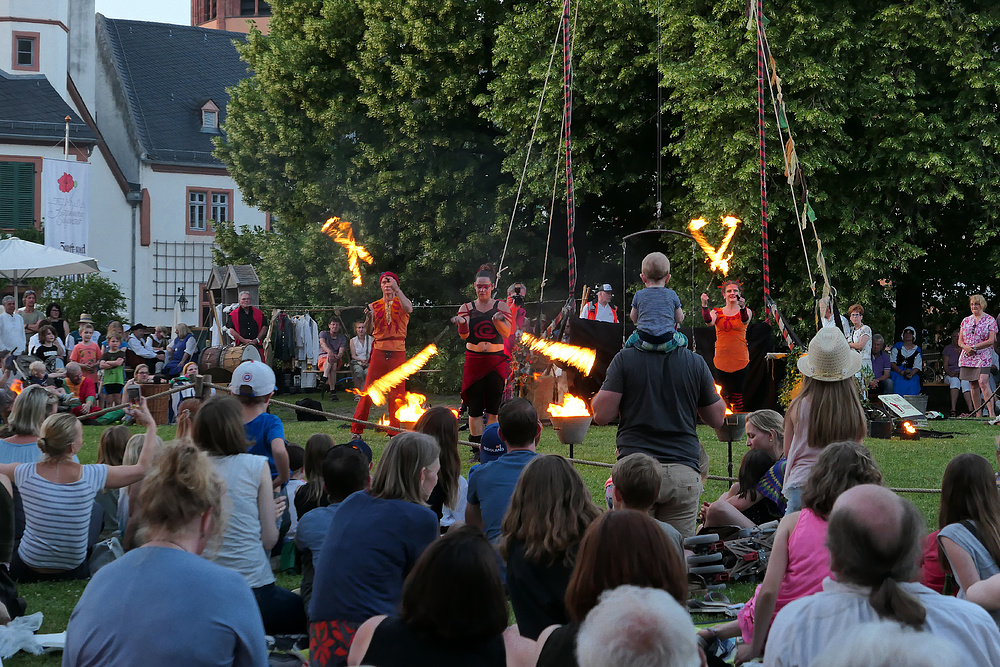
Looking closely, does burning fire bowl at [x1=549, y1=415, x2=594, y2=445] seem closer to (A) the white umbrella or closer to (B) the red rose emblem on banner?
(A) the white umbrella

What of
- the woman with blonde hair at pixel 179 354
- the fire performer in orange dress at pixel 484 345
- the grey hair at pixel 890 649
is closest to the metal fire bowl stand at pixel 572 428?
the fire performer in orange dress at pixel 484 345

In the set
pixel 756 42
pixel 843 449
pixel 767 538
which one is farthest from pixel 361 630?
pixel 756 42

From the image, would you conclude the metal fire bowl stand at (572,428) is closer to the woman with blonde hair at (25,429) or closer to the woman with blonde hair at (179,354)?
the woman with blonde hair at (25,429)

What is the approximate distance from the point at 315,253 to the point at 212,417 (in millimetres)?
18557

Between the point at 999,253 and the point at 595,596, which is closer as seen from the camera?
the point at 595,596

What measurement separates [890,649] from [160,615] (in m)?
1.86

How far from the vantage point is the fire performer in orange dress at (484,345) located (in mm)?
11539

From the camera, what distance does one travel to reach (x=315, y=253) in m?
23.4

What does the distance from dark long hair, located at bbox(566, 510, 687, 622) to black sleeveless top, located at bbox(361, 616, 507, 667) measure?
32 centimetres

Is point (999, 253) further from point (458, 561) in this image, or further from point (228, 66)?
point (228, 66)

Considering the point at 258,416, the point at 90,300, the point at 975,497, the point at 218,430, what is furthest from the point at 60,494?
the point at 90,300

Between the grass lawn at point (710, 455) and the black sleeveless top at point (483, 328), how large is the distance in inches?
51.5

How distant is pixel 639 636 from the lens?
2.12 metres

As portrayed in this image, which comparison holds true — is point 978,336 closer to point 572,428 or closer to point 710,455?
point 710,455
